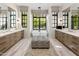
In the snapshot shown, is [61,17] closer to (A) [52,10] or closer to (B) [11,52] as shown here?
(A) [52,10]

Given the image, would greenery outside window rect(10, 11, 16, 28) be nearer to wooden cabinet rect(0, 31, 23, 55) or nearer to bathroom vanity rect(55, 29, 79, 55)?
wooden cabinet rect(0, 31, 23, 55)

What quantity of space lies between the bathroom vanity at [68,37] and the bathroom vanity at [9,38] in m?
0.68

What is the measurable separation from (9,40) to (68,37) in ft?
3.74

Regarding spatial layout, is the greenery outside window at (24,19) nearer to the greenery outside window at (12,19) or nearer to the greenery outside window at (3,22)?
the greenery outside window at (12,19)

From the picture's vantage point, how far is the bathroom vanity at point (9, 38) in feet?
8.64

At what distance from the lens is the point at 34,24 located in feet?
8.62

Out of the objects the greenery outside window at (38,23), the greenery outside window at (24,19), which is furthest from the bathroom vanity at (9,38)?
the greenery outside window at (38,23)

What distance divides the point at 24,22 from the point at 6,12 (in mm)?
359

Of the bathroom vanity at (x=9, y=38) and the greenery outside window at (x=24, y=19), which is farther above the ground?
the greenery outside window at (x=24, y=19)

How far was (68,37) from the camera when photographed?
2992 millimetres

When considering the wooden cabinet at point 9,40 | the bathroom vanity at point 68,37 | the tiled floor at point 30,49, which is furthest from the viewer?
the bathroom vanity at point 68,37

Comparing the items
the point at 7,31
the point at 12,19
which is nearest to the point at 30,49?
the point at 7,31

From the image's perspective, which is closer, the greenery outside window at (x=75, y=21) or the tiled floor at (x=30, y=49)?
the tiled floor at (x=30, y=49)

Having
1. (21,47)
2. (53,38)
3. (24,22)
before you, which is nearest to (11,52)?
(21,47)
